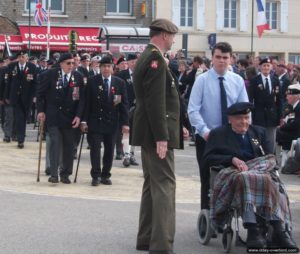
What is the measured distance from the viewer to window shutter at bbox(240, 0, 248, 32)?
4025 centimetres

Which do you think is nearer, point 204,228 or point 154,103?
point 154,103

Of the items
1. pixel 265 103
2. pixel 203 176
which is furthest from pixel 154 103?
pixel 265 103

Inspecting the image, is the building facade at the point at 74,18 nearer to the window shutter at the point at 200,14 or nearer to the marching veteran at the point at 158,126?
the window shutter at the point at 200,14

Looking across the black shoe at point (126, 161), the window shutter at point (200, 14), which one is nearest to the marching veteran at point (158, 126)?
the black shoe at point (126, 161)

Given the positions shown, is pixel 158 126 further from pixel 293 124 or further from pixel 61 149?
pixel 293 124

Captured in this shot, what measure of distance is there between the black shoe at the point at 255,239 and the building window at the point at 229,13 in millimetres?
33679

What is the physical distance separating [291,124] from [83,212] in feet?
17.6

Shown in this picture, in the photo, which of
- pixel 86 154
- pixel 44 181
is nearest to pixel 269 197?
pixel 44 181

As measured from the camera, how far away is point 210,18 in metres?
40.2

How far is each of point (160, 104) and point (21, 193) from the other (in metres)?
4.76

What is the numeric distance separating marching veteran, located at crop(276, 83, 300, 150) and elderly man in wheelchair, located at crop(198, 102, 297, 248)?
19.9 ft

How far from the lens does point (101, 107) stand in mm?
12648

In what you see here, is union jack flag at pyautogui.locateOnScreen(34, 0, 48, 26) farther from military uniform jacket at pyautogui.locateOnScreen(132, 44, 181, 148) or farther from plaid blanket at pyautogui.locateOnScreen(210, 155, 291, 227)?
plaid blanket at pyautogui.locateOnScreen(210, 155, 291, 227)

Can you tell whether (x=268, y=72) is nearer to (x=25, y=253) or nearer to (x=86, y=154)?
(x=86, y=154)
